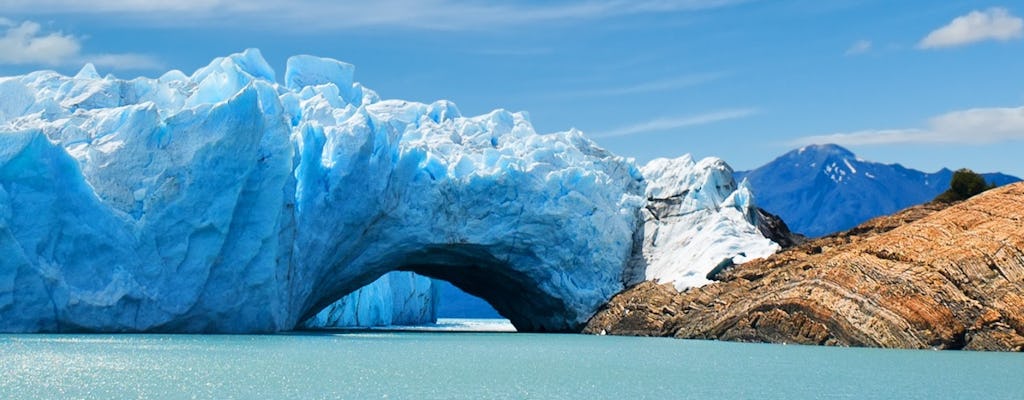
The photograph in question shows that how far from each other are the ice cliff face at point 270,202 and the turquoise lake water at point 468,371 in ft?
7.83

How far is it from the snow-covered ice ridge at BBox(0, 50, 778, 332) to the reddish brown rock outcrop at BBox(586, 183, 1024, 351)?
283 inches

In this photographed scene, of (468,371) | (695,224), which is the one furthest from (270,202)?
(695,224)

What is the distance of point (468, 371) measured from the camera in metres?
21.6

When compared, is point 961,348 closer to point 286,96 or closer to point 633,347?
point 633,347

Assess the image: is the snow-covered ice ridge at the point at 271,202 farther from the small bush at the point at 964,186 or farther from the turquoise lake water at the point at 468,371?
the small bush at the point at 964,186

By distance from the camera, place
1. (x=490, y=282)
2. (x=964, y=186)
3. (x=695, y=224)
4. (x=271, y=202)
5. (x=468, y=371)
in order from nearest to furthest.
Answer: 1. (x=468, y=371)
2. (x=271, y=202)
3. (x=695, y=224)
4. (x=490, y=282)
5. (x=964, y=186)

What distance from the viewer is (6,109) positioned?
1373 inches

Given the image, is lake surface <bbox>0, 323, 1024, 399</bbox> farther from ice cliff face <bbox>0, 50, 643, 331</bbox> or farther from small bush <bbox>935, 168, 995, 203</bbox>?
small bush <bbox>935, 168, 995, 203</bbox>

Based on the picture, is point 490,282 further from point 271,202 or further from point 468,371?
point 468,371

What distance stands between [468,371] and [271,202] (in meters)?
14.1

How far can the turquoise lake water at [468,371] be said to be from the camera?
57.3 ft

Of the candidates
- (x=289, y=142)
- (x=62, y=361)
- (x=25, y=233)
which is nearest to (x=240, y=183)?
(x=289, y=142)

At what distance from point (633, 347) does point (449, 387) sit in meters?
13.5

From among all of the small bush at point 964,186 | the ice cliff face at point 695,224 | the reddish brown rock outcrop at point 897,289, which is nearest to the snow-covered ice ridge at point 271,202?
the ice cliff face at point 695,224
